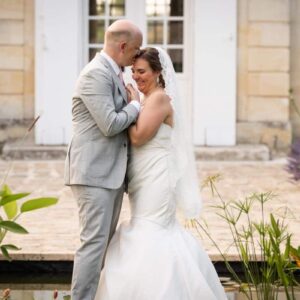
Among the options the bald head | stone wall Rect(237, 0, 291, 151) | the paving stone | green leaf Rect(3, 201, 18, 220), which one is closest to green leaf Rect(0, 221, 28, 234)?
green leaf Rect(3, 201, 18, 220)

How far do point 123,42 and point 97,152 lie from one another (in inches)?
20.3

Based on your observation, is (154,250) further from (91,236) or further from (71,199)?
(71,199)

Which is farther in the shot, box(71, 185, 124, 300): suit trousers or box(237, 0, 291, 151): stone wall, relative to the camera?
box(237, 0, 291, 151): stone wall

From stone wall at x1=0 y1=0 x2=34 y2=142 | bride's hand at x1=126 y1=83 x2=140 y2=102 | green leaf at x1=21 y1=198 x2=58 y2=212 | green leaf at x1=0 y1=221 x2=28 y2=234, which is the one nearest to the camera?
green leaf at x1=21 y1=198 x2=58 y2=212

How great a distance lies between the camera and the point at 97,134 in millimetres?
4387

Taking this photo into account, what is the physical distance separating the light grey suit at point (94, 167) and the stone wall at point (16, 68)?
23.8 ft

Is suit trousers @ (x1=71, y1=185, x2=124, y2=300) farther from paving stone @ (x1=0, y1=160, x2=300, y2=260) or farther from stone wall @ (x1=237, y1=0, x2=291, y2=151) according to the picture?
stone wall @ (x1=237, y1=0, x2=291, y2=151)

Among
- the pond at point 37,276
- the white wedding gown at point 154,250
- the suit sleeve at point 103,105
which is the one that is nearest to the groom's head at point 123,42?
the suit sleeve at point 103,105

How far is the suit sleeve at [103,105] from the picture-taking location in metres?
4.28

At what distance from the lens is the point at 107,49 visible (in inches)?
174

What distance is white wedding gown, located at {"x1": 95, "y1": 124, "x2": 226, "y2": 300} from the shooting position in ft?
14.4

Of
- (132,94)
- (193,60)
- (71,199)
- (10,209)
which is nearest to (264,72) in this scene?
(193,60)

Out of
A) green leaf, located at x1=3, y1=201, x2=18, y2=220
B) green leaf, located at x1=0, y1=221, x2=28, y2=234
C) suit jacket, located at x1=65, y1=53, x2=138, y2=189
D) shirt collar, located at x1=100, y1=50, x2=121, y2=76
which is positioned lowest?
green leaf, located at x1=0, y1=221, x2=28, y2=234

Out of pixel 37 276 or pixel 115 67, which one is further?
pixel 37 276
